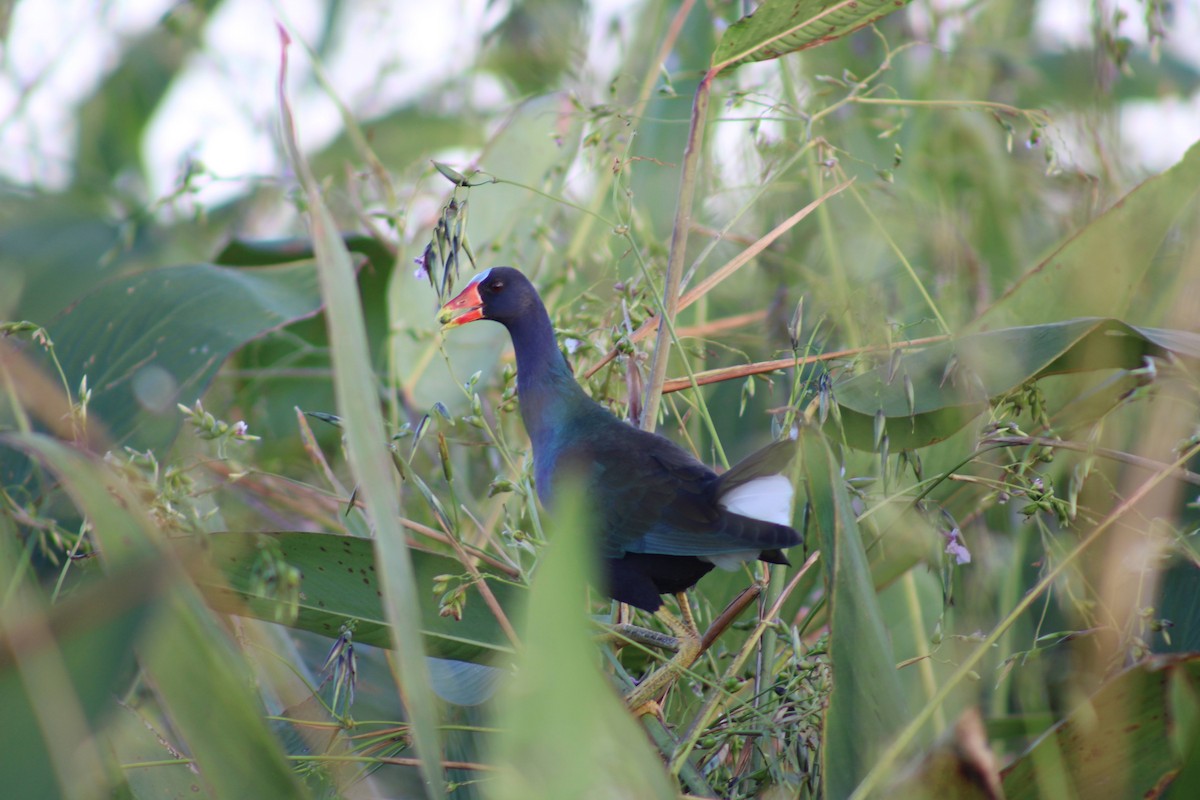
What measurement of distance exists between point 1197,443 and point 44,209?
9.37ft

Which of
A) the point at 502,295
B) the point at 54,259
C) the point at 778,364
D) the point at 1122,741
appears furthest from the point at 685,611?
the point at 54,259

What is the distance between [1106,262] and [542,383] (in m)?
0.85

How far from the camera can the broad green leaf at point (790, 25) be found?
1326 mm

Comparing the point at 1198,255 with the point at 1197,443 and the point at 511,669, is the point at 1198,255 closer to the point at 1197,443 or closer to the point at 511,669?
the point at 1197,443

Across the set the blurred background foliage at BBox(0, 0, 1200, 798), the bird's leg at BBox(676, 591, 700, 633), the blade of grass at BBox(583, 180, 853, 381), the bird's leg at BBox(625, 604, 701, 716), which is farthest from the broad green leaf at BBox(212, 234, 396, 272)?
the bird's leg at BBox(625, 604, 701, 716)

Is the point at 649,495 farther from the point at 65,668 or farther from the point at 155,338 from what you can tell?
the point at 65,668

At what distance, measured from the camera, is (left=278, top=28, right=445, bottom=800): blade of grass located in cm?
68

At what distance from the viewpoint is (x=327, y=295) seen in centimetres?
72

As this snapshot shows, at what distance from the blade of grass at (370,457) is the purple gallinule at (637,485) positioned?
59 cm

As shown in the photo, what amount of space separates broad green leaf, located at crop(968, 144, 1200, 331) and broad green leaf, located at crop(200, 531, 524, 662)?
736 millimetres

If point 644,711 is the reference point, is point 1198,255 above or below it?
above

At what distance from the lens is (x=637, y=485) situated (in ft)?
5.16

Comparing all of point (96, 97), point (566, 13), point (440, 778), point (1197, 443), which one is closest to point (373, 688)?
point (440, 778)

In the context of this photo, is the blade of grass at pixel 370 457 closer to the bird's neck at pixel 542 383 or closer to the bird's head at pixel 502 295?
the bird's neck at pixel 542 383
